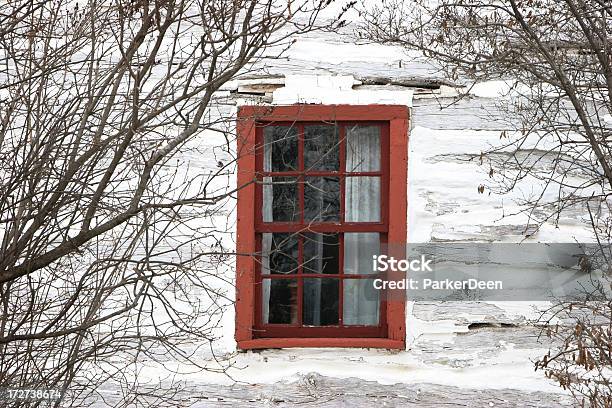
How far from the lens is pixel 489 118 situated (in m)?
6.00

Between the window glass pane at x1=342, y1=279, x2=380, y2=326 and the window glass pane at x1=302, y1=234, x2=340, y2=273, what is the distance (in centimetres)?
17

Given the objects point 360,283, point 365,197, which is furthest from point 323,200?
point 360,283

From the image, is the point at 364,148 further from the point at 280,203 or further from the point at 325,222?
the point at 280,203

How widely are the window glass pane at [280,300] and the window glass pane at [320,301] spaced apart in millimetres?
81

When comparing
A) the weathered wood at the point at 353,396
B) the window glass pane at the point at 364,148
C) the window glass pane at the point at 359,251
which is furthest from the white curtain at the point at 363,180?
Result: the weathered wood at the point at 353,396

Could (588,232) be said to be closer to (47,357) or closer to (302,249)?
(302,249)

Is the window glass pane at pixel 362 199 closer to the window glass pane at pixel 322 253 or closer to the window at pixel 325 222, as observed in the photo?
the window at pixel 325 222

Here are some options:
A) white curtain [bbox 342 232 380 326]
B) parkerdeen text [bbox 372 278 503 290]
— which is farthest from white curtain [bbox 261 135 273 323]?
parkerdeen text [bbox 372 278 503 290]

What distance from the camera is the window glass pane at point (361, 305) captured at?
6.11m

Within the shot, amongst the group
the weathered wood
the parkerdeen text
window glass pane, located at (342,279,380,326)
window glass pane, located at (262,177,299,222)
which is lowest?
the weathered wood

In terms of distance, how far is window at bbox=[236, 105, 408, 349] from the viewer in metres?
5.94

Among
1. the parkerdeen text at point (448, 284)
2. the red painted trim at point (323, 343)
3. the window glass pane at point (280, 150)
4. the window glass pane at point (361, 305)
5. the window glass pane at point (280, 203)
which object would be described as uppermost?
the window glass pane at point (280, 150)

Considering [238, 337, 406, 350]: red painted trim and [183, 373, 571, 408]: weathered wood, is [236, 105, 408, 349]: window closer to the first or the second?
[238, 337, 406, 350]: red painted trim

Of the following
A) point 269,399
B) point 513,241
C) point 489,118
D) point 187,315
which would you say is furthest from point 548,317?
point 187,315
